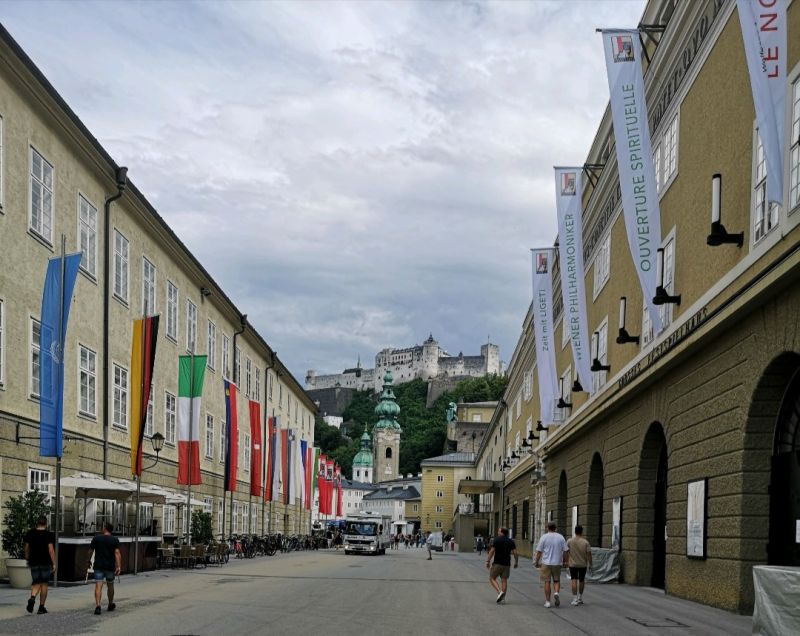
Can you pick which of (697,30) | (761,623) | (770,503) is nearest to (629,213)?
(697,30)

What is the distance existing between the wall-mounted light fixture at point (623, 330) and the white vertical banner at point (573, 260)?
106 cm

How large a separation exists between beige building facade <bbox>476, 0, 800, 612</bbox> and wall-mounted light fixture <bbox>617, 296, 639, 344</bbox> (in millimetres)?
232

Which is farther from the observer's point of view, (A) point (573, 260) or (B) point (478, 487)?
(B) point (478, 487)

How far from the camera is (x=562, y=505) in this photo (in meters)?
40.1

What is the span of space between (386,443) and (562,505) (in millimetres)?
158130

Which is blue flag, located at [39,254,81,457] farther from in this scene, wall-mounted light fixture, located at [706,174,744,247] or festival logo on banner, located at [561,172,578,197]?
wall-mounted light fixture, located at [706,174,744,247]

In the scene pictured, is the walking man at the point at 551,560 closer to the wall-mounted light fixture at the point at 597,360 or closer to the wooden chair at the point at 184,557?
the wall-mounted light fixture at the point at 597,360

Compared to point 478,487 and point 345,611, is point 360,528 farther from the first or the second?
point 345,611

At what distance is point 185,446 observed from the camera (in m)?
33.7

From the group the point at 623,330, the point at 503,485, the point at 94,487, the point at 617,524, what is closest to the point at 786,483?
the point at 623,330

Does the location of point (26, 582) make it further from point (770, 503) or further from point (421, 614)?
point (770, 503)

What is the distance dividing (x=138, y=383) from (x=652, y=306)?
49.4ft

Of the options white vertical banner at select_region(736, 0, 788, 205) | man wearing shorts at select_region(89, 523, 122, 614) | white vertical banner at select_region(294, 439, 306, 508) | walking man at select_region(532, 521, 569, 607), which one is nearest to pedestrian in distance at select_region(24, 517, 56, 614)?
man wearing shorts at select_region(89, 523, 122, 614)

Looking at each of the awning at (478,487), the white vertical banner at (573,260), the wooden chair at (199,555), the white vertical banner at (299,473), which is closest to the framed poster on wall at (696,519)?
the white vertical banner at (573,260)
